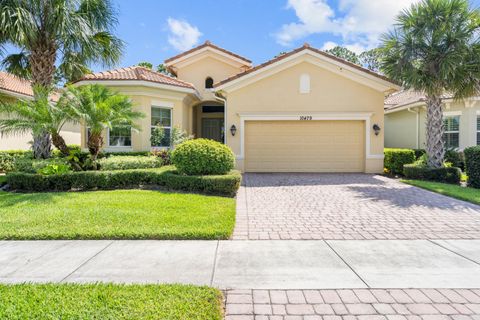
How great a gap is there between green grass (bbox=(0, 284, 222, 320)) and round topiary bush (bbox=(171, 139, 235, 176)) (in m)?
6.28

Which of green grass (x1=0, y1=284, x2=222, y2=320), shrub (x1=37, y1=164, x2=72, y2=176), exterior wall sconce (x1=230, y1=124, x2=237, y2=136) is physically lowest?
green grass (x1=0, y1=284, x2=222, y2=320)

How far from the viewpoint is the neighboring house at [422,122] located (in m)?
15.2

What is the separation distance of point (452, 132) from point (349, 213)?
1304cm

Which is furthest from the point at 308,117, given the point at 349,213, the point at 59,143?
the point at 59,143

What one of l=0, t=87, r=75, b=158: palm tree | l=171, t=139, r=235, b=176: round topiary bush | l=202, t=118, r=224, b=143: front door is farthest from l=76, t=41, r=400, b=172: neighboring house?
l=171, t=139, r=235, b=176: round topiary bush

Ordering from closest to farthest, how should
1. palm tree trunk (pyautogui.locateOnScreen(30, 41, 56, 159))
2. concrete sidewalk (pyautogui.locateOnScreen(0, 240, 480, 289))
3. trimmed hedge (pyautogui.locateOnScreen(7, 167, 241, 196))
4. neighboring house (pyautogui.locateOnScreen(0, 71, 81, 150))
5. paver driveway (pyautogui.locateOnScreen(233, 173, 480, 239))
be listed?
concrete sidewalk (pyautogui.locateOnScreen(0, 240, 480, 289)), paver driveway (pyautogui.locateOnScreen(233, 173, 480, 239)), trimmed hedge (pyautogui.locateOnScreen(7, 167, 241, 196)), palm tree trunk (pyautogui.locateOnScreen(30, 41, 56, 159)), neighboring house (pyautogui.locateOnScreen(0, 71, 81, 150))

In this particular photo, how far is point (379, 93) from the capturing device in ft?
45.7

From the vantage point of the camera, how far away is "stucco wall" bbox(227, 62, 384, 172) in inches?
548

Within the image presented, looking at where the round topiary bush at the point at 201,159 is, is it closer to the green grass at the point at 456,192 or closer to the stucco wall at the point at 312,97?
the stucco wall at the point at 312,97

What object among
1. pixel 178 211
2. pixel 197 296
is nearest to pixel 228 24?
pixel 178 211

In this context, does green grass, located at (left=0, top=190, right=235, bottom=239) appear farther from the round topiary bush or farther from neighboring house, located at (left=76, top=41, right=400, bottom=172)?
neighboring house, located at (left=76, top=41, right=400, bottom=172)

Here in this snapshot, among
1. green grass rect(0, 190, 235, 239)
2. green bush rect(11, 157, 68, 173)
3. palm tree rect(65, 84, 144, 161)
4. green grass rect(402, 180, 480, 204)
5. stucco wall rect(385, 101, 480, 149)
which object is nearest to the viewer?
green grass rect(0, 190, 235, 239)

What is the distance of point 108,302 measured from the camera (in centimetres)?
318

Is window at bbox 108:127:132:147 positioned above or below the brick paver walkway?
above
